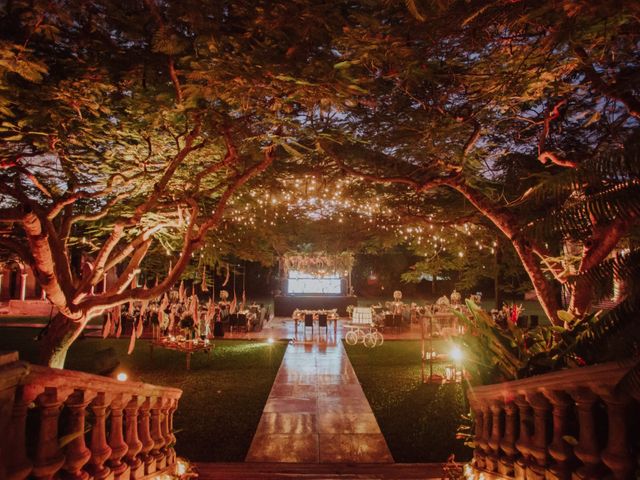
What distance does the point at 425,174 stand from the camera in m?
7.44

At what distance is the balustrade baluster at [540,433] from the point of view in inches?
94.1

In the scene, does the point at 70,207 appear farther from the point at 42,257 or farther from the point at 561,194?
the point at 561,194

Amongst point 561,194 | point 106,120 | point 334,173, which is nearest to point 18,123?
point 106,120

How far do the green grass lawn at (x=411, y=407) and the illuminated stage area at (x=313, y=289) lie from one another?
30.8 feet

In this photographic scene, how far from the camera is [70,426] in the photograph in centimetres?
205

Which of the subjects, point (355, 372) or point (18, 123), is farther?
point (355, 372)

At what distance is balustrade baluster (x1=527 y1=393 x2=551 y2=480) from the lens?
2.39 m

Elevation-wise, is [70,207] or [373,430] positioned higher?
[70,207]

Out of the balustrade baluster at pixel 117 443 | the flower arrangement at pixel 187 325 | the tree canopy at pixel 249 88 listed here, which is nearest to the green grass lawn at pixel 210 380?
the flower arrangement at pixel 187 325

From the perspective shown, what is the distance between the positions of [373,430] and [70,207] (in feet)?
15.7

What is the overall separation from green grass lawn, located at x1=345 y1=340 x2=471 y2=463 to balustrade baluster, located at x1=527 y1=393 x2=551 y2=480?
2.84 m

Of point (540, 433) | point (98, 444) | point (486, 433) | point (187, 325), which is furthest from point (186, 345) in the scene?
point (540, 433)

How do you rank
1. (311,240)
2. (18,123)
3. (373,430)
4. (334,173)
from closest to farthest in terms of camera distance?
(18,123)
(373,430)
(334,173)
(311,240)

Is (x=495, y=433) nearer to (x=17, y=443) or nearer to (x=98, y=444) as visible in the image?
(x=98, y=444)
